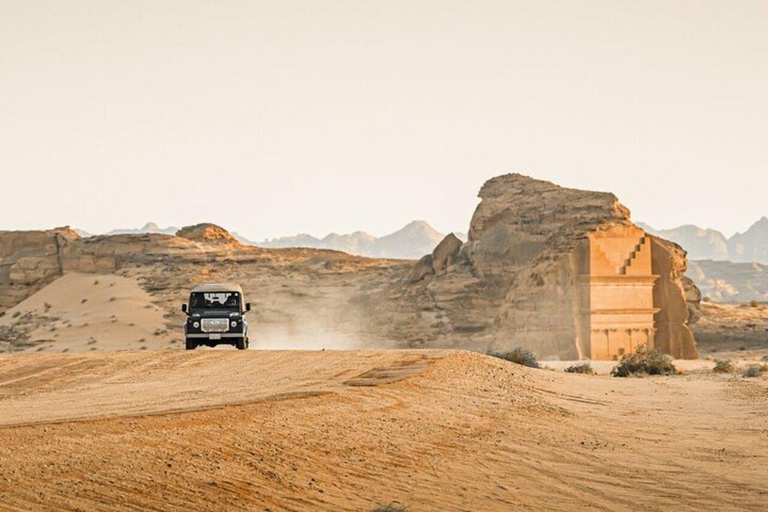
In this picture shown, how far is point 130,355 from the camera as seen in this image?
28.7 meters

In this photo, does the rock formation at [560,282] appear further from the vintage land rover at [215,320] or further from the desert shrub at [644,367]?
the vintage land rover at [215,320]

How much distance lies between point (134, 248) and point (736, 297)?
130909 millimetres

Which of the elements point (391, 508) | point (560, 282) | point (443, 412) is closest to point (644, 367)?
point (560, 282)

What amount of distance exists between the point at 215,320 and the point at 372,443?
18163 millimetres

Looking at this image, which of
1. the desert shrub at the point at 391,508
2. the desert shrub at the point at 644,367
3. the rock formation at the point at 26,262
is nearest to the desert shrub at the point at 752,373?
→ the desert shrub at the point at 644,367

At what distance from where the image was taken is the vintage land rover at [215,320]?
31.8m

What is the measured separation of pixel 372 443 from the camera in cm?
1430

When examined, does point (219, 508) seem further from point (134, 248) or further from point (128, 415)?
point (134, 248)

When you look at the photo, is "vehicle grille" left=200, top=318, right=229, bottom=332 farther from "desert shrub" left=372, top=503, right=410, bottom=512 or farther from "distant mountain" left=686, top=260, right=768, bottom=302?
"distant mountain" left=686, top=260, right=768, bottom=302

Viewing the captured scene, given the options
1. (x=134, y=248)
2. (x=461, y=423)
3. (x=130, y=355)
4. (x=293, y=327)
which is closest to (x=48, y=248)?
(x=134, y=248)

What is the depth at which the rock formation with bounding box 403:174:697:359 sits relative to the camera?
151 feet

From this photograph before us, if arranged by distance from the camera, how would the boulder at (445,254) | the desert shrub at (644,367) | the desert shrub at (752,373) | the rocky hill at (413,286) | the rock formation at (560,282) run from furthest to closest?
the boulder at (445,254), the rocky hill at (413,286), the rock formation at (560,282), the desert shrub at (644,367), the desert shrub at (752,373)

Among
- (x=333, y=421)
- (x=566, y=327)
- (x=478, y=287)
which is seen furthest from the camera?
(x=478, y=287)

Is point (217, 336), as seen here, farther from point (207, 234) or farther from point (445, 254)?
point (207, 234)
